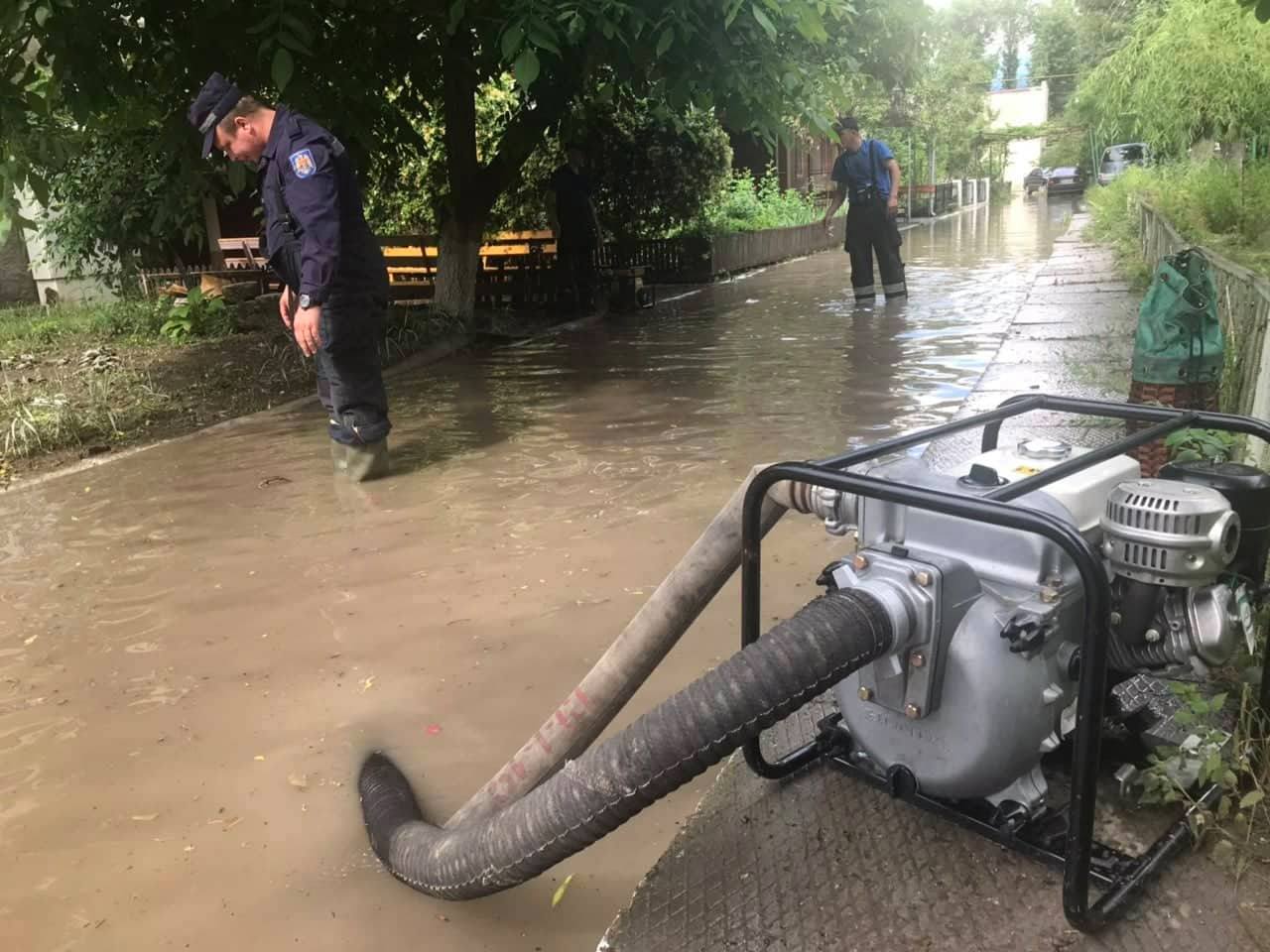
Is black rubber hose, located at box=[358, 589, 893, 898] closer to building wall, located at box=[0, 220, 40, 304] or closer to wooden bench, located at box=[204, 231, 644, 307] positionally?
wooden bench, located at box=[204, 231, 644, 307]

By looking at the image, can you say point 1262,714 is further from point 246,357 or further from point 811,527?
point 246,357

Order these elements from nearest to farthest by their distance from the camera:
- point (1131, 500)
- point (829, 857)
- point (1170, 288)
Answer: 1. point (1131, 500)
2. point (829, 857)
3. point (1170, 288)

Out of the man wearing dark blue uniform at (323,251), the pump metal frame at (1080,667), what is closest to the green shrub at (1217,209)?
the pump metal frame at (1080,667)

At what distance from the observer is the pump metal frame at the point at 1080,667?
5.78ft

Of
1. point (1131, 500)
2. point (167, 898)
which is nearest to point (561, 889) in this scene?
point (167, 898)

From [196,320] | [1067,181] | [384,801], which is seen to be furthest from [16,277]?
[1067,181]

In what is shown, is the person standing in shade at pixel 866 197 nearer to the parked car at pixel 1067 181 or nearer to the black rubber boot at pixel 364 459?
the black rubber boot at pixel 364 459

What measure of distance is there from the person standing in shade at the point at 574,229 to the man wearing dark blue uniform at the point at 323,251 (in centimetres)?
696

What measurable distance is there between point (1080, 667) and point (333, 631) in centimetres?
284

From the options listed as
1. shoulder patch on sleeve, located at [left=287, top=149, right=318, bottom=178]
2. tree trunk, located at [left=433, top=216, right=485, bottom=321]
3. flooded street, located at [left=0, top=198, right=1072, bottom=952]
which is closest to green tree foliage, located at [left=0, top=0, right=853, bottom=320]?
shoulder patch on sleeve, located at [left=287, top=149, right=318, bottom=178]

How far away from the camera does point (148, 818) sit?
2.83m

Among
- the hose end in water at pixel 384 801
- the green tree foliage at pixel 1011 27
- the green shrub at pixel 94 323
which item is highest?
the green tree foliage at pixel 1011 27

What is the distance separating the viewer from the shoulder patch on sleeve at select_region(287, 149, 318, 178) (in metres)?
5.17

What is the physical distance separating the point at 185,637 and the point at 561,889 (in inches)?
82.9
